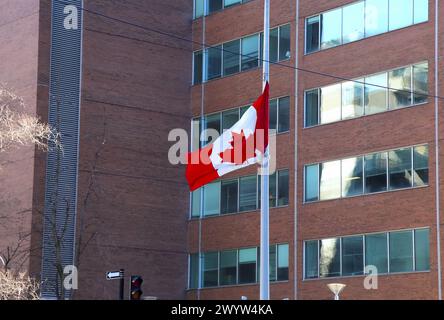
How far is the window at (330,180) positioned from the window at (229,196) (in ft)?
18.8

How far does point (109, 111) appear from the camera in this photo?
4259cm

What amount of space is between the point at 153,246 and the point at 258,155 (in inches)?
1046

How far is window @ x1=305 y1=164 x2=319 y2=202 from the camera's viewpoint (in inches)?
1543

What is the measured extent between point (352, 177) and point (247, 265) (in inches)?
285

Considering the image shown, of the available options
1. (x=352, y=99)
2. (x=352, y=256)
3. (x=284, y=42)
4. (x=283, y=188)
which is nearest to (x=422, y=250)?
(x=352, y=256)

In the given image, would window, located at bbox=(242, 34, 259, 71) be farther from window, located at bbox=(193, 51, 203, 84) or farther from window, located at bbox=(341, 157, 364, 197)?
window, located at bbox=(341, 157, 364, 197)

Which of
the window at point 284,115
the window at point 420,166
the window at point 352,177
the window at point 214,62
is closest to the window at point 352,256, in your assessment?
the window at point 352,177

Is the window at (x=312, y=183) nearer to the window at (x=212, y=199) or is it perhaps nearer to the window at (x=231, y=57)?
the window at (x=212, y=199)

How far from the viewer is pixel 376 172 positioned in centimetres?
3659

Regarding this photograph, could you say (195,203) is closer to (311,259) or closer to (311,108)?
(311,259)

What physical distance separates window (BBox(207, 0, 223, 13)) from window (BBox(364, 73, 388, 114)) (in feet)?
36.0

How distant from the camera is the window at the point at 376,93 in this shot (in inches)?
1446

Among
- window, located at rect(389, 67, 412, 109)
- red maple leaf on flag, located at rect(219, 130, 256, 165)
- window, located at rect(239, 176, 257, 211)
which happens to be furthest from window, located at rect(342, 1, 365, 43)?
red maple leaf on flag, located at rect(219, 130, 256, 165)

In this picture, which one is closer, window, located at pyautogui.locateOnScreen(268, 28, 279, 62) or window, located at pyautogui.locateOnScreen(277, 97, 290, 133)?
window, located at pyautogui.locateOnScreen(277, 97, 290, 133)
